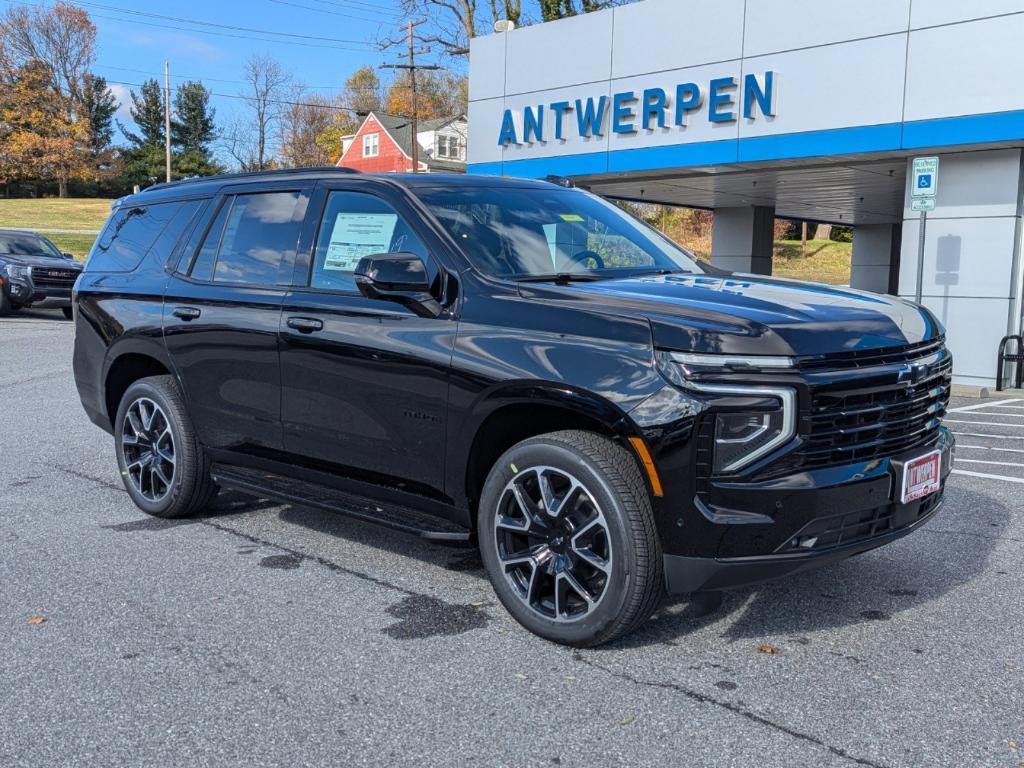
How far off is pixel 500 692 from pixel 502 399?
1122mm

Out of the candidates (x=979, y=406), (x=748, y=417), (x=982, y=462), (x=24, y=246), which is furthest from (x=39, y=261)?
(x=748, y=417)

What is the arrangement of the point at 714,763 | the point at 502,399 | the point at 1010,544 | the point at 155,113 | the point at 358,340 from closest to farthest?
1. the point at 714,763
2. the point at 502,399
3. the point at 358,340
4. the point at 1010,544
5. the point at 155,113

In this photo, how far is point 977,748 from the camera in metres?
3.18

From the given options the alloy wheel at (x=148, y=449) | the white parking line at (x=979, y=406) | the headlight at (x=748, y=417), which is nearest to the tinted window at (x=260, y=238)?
the alloy wheel at (x=148, y=449)

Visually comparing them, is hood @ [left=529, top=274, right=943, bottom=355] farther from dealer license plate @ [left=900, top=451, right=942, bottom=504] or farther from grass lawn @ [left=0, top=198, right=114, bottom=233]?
grass lawn @ [left=0, top=198, right=114, bottom=233]

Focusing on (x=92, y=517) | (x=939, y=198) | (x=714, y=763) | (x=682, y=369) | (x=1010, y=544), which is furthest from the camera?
(x=939, y=198)

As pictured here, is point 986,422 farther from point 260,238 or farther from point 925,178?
point 260,238

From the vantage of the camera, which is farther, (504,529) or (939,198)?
(939,198)

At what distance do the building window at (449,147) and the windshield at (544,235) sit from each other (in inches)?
2718

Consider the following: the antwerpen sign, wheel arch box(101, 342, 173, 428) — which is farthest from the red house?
wheel arch box(101, 342, 173, 428)

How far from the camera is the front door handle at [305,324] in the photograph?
479cm

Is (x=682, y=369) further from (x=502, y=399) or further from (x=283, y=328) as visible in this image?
(x=283, y=328)

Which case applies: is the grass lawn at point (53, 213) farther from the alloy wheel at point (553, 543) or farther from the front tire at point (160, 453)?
the alloy wheel at point (553, 543)

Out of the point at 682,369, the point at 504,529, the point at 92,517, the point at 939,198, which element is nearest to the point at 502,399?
the point at 504,529
